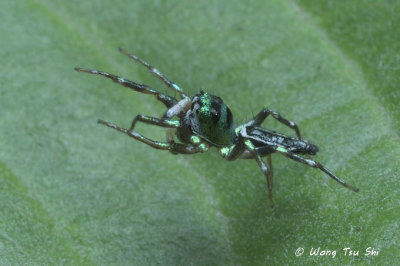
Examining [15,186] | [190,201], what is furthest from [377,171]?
[15,186]

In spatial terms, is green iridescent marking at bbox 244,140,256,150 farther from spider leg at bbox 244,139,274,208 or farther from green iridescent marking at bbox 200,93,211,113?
green iridescent marking at bbox 200,93,211,113

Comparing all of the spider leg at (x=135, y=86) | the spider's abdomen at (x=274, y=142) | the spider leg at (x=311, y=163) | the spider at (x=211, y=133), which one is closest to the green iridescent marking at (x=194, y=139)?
the spider at (x=211, y=133)

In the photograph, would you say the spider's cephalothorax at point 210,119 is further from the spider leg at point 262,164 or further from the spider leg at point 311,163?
the spider leg at point 311,163

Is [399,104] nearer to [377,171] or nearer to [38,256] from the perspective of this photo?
[377,171]

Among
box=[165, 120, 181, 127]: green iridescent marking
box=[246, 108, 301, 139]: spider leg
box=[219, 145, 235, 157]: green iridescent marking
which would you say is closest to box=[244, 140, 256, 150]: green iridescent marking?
box=[219, 145, 235, 157]: green iridescent marking

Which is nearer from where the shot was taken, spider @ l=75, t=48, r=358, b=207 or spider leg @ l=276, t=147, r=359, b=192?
spider leg @ l=276, t=147, r=359, b=192

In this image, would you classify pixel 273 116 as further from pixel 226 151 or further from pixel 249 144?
pixel 226 151
